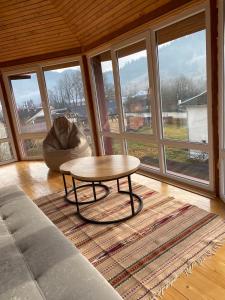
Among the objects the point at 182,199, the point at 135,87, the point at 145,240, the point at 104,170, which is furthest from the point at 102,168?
the point at 135,87

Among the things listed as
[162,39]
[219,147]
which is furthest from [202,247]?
[162,39]

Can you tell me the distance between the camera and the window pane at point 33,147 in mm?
5566

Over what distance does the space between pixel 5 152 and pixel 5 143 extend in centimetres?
21

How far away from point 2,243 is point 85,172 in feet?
3.97

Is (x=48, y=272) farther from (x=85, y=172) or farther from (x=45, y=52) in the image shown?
(x=45, y=52)

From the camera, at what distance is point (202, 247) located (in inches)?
74.2

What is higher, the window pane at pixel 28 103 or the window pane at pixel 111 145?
the window pane at pixel 28 103

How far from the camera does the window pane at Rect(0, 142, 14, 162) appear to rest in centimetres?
550

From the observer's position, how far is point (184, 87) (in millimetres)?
2949

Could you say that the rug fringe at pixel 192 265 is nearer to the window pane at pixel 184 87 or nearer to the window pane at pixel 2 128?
the window pane at pixel 184 87

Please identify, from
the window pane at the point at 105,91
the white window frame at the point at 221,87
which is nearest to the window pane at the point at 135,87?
the window pane at the point at 105,91

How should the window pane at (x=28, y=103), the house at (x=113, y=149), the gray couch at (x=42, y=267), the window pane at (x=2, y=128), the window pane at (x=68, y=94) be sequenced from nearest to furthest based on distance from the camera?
the gray couch at (x=42, y=267) → the house at (x=113, y=149) → the window pane at (x=68, y=94) → the window pane at (x=28, y=103) → the window pane at (x=2, y=128)

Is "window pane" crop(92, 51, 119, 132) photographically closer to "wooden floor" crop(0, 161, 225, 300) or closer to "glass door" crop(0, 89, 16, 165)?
"wooden floor" crop(0, 161, 225, 300)

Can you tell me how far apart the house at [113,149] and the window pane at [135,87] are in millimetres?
25
